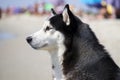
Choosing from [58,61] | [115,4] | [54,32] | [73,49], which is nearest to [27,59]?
[58,61]

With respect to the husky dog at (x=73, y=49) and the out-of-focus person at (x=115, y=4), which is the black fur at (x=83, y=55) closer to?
the husky dog at (x=73, y=49)

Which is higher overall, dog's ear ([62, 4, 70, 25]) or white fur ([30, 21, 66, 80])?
dog's ear ([62, 4, 70, 25])

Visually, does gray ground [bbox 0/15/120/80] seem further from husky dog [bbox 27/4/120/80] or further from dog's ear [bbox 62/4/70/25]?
dog's ear [bbox 62/4/70/25]

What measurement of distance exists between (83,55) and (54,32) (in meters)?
0.51

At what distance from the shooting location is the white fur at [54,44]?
7094mm

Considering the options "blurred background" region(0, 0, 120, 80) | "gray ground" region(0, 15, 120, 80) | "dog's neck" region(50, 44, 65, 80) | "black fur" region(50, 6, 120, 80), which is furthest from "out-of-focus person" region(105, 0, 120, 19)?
"black fur" region(50, 6, 120, 80)

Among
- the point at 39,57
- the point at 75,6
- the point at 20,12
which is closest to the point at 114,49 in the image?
the point at 39,57

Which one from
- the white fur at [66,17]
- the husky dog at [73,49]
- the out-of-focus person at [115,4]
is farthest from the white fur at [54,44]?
the out-of-focus person at [115,4]

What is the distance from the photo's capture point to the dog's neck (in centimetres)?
714

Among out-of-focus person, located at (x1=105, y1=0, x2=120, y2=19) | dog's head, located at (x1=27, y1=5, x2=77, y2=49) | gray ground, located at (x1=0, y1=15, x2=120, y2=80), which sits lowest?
out-of-focus person, located at (x1=105, y1=0, x2=120, y2=19)

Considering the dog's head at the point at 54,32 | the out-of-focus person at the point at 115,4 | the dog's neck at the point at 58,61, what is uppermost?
the dog's head at the point at 54,32

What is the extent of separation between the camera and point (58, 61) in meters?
7.23

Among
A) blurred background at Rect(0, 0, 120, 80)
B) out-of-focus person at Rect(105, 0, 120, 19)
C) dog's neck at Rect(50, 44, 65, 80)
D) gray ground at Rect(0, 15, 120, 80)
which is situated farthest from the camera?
out-of-focus person at Rect(105, 0, 120, 19)

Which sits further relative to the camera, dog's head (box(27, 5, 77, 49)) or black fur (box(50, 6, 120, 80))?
dog's head (box(27, 5, 77, 49))
